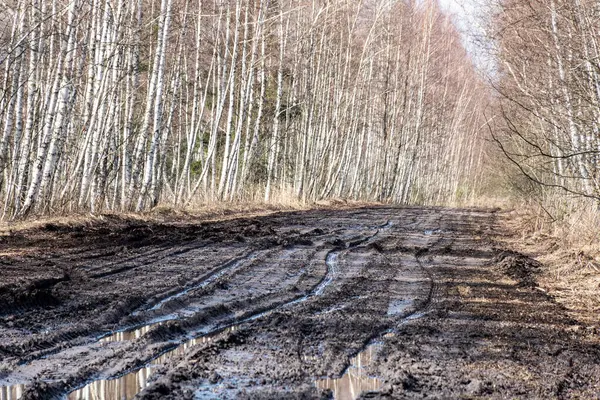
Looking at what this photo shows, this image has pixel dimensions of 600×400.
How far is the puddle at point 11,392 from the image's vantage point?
3.51 m

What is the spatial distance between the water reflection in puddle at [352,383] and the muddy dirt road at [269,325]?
2 cm

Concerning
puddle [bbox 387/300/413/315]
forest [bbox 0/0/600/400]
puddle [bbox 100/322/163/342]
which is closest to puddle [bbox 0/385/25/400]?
forest [bbox 0/0/600/400]

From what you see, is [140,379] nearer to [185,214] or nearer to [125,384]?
[125,384]

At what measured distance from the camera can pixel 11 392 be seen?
359cm

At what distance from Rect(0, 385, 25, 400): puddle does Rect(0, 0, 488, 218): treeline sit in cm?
719

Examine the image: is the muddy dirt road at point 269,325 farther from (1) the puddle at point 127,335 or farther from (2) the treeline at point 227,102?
(2) the treeline at point 227,102

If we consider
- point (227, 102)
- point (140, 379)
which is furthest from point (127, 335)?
point (227, 102)

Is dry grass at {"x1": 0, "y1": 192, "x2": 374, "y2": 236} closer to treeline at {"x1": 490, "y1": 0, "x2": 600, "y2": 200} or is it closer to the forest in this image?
the forest

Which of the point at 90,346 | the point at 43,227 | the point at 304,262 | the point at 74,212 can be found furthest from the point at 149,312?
the point at 74,212

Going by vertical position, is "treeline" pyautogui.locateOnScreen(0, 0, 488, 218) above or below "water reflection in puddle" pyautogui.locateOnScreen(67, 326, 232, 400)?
above

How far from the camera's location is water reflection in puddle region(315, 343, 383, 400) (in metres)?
3.87

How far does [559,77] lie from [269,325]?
923 centimetres

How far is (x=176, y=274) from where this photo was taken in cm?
795

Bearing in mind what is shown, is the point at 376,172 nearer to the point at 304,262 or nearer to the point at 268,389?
the point at 304,262
